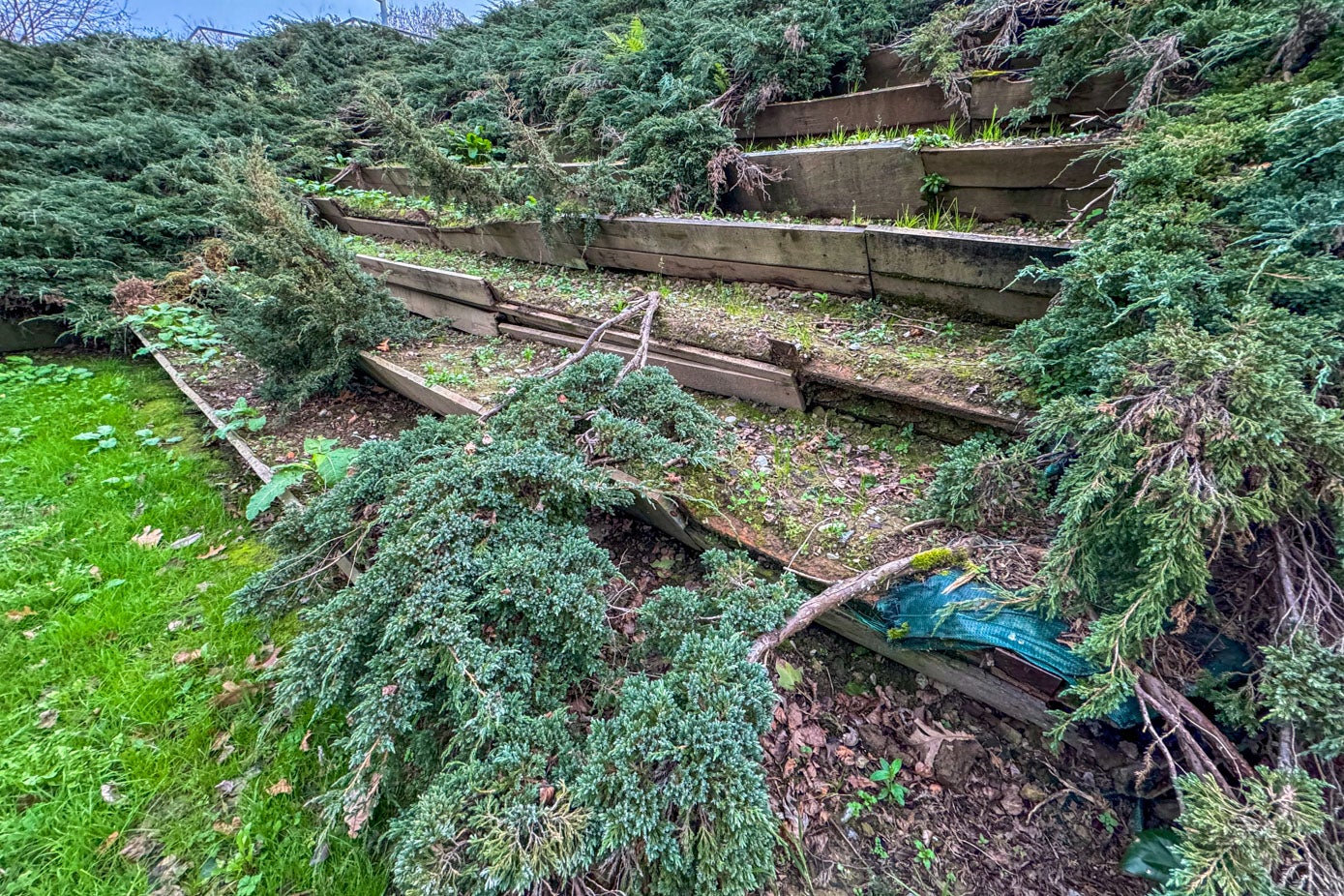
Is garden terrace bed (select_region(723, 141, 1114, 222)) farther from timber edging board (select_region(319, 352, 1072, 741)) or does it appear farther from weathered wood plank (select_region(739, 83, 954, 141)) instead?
timber edging board (select_region(319, 352, 1072, 741))

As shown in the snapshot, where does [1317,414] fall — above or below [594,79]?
below

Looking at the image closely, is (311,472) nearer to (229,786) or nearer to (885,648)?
(229,786)

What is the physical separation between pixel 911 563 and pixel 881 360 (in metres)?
1.23

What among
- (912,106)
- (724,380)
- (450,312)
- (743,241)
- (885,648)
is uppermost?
(912,106)

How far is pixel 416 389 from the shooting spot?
3.86 m

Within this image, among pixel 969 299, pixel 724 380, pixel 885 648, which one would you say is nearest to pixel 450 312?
pixel 724 380

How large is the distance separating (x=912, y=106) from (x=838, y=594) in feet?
12.3

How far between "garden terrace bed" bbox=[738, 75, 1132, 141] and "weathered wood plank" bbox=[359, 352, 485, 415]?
3.22m

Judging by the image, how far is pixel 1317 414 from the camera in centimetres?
124

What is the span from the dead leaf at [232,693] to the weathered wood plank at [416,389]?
172 cm

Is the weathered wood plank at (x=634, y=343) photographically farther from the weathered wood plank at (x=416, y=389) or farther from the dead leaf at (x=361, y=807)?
the dead leaf at (x=361, y=807)

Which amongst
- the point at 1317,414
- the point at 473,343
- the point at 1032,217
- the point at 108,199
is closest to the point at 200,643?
the point at 473,343

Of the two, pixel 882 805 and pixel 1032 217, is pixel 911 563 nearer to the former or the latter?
pixel 882 805

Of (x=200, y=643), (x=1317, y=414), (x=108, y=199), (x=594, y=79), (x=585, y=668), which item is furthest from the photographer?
(x=108, y=199)
